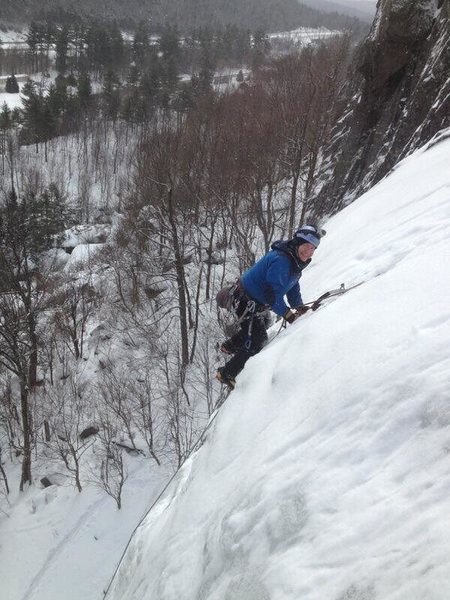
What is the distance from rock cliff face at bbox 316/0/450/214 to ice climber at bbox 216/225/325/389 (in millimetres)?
6575

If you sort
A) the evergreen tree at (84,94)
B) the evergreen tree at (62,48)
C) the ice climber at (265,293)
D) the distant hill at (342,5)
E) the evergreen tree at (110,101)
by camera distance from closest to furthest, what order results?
the ice climber at (265,293) < the evergreen tree at (110,101) < the evergreen tree at (84,94) < the evergreen tree at (62,48) < the distant hill at (342,5)

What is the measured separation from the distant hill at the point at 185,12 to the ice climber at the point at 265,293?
78761 millimetres

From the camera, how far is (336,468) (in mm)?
2510

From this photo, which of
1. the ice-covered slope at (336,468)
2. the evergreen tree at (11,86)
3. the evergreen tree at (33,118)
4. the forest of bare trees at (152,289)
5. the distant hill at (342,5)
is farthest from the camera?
the distant hill at (342,5)

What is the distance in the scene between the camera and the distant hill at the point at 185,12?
75756 mm

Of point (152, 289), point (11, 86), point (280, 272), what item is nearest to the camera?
point (280, 272)

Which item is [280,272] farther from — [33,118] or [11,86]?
[11,86]

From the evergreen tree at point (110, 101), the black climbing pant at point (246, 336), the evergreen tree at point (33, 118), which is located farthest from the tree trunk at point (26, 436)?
the evergreen tree at point (110, 101)

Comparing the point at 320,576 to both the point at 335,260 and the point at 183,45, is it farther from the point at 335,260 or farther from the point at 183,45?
the point at 183,45

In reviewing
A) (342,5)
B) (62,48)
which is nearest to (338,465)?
(62,48)

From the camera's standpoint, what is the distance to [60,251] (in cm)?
2919

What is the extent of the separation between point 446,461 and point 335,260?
4.50 metres

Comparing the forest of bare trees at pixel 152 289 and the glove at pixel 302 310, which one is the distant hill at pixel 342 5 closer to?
the forest of bare trees at pixel 152 289

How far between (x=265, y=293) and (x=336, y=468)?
261cm
